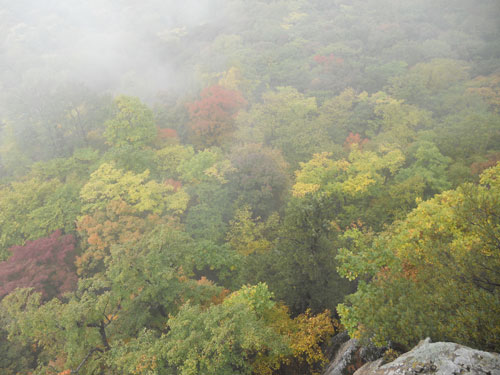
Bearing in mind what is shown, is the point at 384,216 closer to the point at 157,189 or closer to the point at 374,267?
the point at 374,267

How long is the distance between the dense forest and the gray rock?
852mm

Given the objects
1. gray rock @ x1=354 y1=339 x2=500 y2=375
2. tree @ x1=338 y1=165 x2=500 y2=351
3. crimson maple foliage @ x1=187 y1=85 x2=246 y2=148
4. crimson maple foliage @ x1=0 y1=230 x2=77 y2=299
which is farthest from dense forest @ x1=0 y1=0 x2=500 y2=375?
gray rock @ x1=354 y1=339 x2=500 y2=375

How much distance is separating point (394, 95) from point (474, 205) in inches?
1844

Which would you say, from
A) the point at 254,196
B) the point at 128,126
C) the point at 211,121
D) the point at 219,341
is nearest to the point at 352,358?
the point at 219,341

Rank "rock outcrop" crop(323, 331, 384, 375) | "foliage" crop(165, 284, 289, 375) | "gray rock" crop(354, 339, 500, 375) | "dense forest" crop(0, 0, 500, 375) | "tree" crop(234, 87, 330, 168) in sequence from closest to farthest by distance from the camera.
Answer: "gray rock" crop(354, 339, 500, 375) → "rock outcrop" crop(323, 331, 384, 375) → "foliage" crop(165, 284, 289, 375) → "dense forest" crop(0, 0, 500, 375) → "tree" crop(234, 87, 330, 168)

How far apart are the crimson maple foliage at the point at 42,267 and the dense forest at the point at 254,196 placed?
204 mm

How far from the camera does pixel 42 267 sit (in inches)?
1005

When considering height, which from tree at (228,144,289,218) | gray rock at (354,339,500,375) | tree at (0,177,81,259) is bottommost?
tree at (228,144,289,218)

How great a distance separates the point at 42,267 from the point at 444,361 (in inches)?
1222

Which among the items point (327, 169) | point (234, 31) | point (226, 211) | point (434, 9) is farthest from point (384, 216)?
point (434, 9)

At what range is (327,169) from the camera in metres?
33.2

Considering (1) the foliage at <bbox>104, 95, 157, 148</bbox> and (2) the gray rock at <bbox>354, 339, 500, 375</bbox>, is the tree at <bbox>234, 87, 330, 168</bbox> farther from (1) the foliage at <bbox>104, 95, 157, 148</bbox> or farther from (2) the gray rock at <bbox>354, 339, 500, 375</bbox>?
(2) the gray rock at <bbox>354, 339, 500, 375</bbox>

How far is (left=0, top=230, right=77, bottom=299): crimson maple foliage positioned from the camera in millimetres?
24297

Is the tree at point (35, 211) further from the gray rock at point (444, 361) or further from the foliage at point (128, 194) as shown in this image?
the gray rock at point (444, 361)
